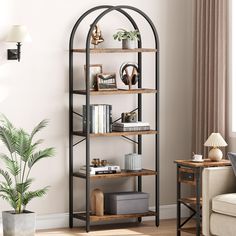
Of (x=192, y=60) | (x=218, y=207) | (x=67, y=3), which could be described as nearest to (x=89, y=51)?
(x=67, y=3)

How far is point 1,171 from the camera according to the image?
6598 millimetres

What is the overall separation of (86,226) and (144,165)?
3.21ft

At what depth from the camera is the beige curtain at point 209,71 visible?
7152 millimetres

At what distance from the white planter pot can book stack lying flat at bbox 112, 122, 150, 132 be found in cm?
124

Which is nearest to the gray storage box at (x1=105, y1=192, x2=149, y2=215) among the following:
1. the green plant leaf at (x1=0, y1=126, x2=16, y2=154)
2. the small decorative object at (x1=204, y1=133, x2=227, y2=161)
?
the small decorative object at (x1=204, y1=133, x2=227, y2=161)

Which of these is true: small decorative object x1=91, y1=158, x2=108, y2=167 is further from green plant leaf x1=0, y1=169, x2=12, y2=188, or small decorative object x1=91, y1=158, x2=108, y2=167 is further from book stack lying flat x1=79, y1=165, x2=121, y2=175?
green plant leaf x1=0, y1=169, x2=12, y2=188

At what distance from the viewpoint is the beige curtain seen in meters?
7.15

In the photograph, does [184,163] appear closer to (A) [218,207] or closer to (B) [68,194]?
(A) [218,207]

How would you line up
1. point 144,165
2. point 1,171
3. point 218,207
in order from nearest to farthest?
1. point 218,207
2. point 1,171
3. point 144,165

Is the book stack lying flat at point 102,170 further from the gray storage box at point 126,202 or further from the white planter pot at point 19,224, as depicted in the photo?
the white planter pot at point 19,224

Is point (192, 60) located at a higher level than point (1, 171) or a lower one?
higher

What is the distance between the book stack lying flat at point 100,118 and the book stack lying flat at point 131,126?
11 centimetres

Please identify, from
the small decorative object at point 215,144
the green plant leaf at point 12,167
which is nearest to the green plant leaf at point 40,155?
the green plant leaf at point 12,167

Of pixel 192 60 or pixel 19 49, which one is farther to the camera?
pixel 192 60
